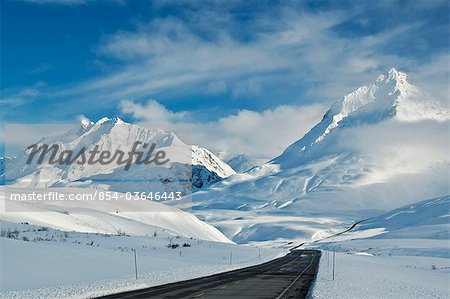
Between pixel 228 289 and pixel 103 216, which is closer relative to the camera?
pixel 228 289

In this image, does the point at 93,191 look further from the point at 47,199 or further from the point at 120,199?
the point at 47,199

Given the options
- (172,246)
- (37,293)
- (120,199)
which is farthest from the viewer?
(120,199)

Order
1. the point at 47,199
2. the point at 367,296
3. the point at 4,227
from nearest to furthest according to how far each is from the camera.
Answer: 1. the point at 367,296
2. the point at 4,227
3. the point at 47,199

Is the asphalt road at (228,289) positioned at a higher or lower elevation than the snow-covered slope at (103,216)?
lower

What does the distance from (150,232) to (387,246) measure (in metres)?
59.6

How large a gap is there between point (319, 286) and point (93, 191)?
111990 millimetres

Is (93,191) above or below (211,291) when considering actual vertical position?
above

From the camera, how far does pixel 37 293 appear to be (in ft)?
81.1

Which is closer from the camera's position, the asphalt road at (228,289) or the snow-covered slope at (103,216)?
the asphalt road at (228,289)

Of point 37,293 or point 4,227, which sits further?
point 4,227

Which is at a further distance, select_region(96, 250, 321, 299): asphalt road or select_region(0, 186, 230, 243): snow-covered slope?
select_region(0, 186, 230, 243): snow-covered slope

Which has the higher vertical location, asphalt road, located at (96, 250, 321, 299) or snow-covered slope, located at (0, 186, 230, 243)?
snow-covered slope, located at (0, 186, 230, 243)

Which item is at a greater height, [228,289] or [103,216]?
[103,216]

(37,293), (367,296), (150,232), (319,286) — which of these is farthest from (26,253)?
(150,232)
